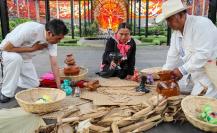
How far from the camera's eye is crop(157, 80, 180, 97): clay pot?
131 inches

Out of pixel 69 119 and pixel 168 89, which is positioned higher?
pixel 168 89

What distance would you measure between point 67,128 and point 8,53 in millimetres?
1429

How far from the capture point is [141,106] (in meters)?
3.18

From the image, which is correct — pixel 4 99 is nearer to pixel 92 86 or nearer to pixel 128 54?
pixel 92 86

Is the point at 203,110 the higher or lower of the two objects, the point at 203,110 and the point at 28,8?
the lower

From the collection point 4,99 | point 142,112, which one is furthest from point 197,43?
point 4,99

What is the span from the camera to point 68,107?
3.23 metres

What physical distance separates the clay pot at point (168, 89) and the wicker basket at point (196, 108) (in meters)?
0.30

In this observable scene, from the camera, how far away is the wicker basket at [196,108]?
2.67 m

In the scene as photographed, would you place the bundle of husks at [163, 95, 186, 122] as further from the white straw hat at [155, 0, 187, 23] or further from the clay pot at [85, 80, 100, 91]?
the clay pot at [85, 80, 100, 91]

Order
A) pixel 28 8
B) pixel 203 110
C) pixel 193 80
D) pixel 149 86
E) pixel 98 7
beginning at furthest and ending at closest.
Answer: pixel 28 8
pixel 98 7
pixel 149 86
pixel 193 80
pixel 203 110

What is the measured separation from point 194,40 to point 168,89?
62cm

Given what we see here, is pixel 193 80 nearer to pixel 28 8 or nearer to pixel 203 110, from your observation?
pixel 203 110

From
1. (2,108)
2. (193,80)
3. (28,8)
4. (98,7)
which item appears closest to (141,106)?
(193,80)
